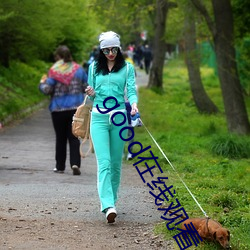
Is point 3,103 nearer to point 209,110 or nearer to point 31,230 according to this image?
point 209,110

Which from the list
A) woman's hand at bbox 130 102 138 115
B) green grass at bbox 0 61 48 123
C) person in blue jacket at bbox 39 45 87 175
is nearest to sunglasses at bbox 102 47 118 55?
woman's hand at bbox 130 102 138 115

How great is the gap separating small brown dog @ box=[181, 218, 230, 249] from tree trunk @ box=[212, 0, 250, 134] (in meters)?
10.4

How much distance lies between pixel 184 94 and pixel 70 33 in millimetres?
6119

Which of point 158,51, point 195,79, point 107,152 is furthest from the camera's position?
point 158,51

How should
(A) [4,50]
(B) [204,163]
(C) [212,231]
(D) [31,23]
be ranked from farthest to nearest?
(A) [4,50], (D) [31,23], (B) [204,163], (C) [212,231]

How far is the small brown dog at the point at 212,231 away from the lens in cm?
619

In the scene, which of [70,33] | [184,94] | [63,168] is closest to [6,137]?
[63,168]

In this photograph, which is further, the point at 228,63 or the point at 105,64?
the point at 228,63

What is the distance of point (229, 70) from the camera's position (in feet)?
55.3

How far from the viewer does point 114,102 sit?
25.3ft

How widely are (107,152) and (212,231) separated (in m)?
1.76

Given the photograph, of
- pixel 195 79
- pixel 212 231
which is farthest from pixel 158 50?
pixel 212 231

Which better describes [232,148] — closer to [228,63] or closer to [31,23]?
[228,63]

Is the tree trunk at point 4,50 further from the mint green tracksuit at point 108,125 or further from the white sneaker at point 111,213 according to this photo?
the white sneaker at point 111,213
